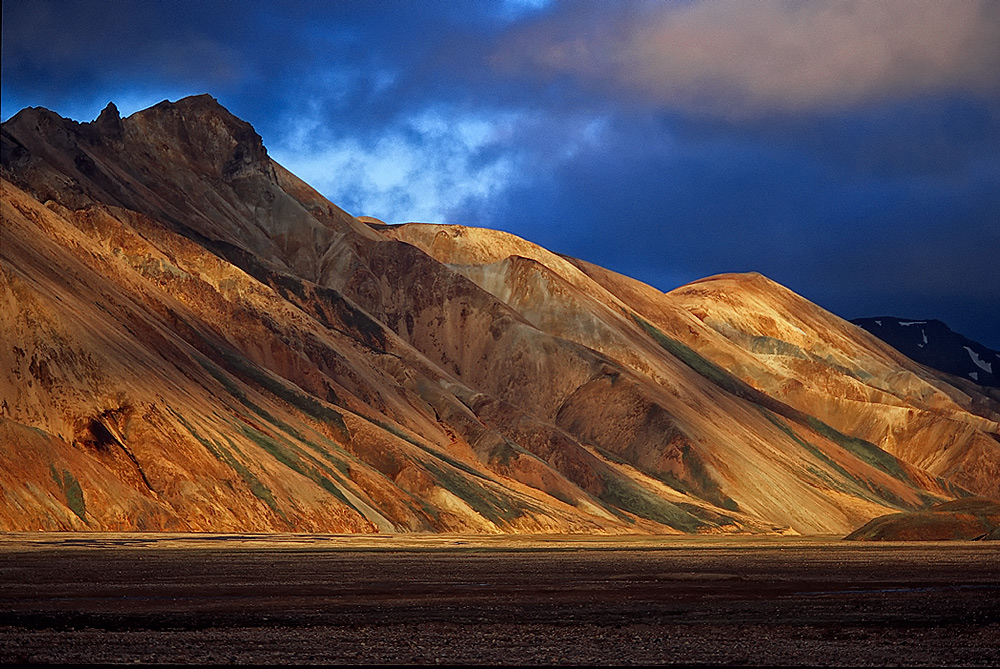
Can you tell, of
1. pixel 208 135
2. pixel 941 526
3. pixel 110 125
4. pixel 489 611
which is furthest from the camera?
pixel 208 135

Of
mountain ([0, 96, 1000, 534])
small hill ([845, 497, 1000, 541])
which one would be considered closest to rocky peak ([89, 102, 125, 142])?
mountain ([0, 96, 1000, 534])

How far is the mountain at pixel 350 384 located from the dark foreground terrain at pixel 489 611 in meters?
31.7

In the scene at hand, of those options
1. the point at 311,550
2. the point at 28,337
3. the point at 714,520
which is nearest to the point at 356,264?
the point at 714,520

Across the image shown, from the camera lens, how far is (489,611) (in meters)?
25.2

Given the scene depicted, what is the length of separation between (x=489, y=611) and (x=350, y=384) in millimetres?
86739

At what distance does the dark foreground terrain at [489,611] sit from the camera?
706 inches

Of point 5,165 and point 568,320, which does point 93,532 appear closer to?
point 5,165

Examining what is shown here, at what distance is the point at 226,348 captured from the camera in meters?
102

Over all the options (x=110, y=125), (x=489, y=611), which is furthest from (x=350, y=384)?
(x=489, y=611)

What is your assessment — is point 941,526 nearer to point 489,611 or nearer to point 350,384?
point 350,384

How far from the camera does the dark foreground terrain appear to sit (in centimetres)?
1794

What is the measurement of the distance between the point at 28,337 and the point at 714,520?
6527 cm

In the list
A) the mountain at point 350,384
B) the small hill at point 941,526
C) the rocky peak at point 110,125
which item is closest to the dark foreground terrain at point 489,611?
the mountain at point 350,384

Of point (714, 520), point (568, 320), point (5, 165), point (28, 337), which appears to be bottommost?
point (714, 520)
